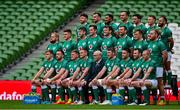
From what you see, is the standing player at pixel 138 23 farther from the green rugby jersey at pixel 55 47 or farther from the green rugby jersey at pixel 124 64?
the green rugby jersey at pixel 55 47

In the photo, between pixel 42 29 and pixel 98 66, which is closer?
pixel 98 66

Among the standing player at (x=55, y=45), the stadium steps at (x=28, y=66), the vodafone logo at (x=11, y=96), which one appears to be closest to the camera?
the standing player at (x=55, y=45)

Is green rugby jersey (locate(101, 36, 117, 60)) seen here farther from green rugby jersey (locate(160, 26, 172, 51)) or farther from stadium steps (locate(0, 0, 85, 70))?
stadium steps (locate(0, 0, 85, 70))

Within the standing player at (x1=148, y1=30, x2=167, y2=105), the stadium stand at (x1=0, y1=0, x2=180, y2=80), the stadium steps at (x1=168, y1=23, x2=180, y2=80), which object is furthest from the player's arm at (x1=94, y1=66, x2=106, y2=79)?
the stadium stand at (x1=0, y1=0, x2=180, y2=80)

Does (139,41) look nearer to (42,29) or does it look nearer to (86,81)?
(86,81)

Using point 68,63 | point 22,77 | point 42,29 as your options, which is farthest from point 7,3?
point 68,63

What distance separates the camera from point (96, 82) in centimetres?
2095

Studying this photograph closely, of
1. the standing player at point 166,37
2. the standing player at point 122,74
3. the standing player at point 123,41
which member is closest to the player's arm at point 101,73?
the standing player at point 122,74

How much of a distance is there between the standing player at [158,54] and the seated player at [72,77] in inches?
80.1

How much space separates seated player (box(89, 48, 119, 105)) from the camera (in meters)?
20.9

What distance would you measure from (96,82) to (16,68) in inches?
284

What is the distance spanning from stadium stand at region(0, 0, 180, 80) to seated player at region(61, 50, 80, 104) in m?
5.21

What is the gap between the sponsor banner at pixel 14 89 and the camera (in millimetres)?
25078

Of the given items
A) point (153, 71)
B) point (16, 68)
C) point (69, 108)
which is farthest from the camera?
point (16, 68)
